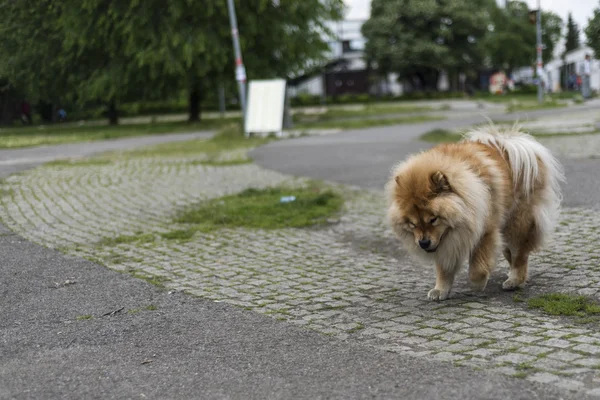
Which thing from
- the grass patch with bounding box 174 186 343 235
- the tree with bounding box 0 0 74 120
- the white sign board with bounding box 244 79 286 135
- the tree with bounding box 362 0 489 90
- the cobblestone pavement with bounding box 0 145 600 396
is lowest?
the cobblestone pavement with bounding box 0 145 600 396

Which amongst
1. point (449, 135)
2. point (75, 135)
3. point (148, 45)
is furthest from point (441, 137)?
point (75, 135)

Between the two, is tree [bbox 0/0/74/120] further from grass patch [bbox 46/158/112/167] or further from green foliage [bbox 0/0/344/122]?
grass patch [bbox 46/158/112/167]

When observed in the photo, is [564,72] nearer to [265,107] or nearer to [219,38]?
[219,38]

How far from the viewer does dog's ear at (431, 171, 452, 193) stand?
5715 mm

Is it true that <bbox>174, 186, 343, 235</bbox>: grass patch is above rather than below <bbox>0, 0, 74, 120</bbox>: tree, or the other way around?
below

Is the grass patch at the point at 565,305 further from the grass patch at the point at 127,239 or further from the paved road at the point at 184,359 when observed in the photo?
the grass patch at the point at 127,239

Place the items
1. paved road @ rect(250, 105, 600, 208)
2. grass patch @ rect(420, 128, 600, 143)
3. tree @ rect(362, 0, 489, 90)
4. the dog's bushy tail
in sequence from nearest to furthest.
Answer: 1. the dog's bushy tail
2. paved road @ rect(250, 105, 600, 208)
3. grass patch @ rect(420, 128, 600, 143)
4. tree @ rect(362, 0, 489, 90)

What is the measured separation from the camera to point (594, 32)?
8070mm

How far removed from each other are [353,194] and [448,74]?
221 feet

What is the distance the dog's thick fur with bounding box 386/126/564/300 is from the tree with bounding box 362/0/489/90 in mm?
67493

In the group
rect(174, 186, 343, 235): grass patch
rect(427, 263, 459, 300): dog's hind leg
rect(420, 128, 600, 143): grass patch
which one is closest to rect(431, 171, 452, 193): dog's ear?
rect(427, 263, 459, 300): dog's hind leg

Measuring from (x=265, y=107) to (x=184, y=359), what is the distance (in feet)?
78.0

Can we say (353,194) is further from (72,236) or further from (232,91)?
(232,91)

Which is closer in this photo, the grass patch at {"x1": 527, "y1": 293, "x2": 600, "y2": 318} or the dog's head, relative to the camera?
the grass patch at {"x1": 527, "y1": 293, "x2": 600, "y2": 318}
